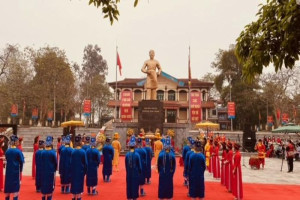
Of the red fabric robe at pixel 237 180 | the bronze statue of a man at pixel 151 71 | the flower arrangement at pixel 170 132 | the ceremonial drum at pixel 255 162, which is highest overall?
the bronze statue of a man at pixel 151 71

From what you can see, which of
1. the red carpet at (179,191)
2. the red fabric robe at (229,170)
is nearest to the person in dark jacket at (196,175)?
the red carpet at (179,191)

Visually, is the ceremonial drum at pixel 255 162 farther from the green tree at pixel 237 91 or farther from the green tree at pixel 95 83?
the green tree at pixel 95 83

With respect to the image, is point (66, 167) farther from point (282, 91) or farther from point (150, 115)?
point (282, 91)

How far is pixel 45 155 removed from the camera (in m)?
7.84

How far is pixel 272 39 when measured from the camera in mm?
5340

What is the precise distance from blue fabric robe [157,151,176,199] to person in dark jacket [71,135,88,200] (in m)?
2.17

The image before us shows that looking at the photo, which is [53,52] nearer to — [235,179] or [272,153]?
[272,153]

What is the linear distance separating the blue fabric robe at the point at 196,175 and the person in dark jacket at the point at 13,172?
462 cm

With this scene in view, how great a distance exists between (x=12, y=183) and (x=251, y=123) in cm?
4545

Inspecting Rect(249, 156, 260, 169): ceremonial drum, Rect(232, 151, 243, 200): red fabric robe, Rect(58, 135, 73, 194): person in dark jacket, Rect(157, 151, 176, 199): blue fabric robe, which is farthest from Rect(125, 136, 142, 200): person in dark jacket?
Rect(249, 156, 260, 169): ceremonial drum

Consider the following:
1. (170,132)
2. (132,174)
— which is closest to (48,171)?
(132,174)

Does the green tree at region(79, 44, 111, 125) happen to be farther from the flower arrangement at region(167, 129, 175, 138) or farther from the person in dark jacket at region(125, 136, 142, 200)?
the person in dark jacket at region(125, 136, 142, 200)

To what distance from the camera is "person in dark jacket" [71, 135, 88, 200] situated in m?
7.74

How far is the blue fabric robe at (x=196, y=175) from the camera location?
7.73m
